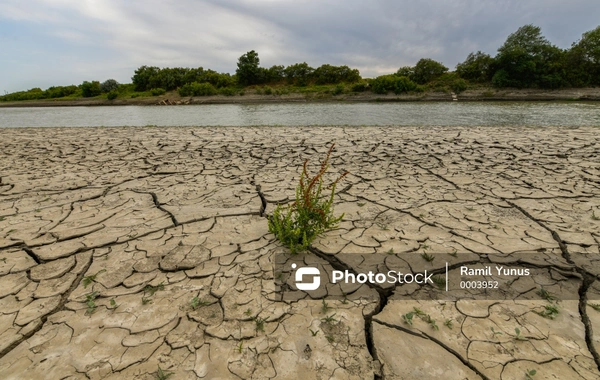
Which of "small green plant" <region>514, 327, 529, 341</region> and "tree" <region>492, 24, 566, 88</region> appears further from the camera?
"tree" <region>492, 24, 566, 88</region>

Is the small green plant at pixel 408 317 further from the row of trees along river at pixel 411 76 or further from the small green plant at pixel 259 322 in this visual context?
the row of trees along river at pixel 411 76

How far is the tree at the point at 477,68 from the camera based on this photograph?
3073 cm

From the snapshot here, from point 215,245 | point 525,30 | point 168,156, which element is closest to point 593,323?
point 215,245

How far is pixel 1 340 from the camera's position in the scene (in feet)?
4.25

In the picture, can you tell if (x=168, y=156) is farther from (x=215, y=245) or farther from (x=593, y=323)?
(x=593, y=323)

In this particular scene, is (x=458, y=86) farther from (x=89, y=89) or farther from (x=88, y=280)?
(x=89, y=89)

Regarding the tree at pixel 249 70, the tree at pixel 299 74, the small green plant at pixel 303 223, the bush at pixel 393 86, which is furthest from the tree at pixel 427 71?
the small green plant at pixel 303 223

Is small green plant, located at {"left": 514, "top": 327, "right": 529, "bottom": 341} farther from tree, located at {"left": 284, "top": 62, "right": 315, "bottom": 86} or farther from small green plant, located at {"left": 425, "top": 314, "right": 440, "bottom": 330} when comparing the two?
tree, located at {"left": 284, "top": 62, "right": 315, "bottom": 86}

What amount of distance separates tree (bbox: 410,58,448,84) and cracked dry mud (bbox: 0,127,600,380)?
33.9m

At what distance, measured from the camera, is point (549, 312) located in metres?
1.42

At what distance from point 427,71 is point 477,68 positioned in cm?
514

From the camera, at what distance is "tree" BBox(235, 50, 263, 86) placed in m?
37.3

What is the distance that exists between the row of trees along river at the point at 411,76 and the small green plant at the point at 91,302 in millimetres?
28450

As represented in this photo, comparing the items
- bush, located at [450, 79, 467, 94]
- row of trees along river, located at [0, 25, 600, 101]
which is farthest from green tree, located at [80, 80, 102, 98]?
bush, located at [450, 79, 467, 94]
